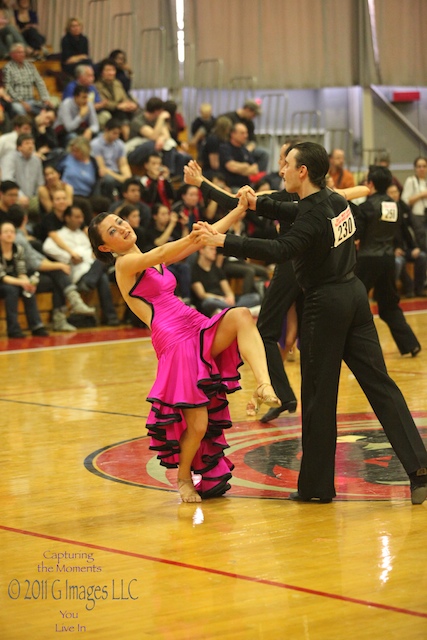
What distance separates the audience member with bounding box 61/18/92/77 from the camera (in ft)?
60.3

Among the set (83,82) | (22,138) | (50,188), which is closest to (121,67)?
(83,82)

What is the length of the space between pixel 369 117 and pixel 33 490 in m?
17.3

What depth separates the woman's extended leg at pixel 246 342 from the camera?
556 centimetres

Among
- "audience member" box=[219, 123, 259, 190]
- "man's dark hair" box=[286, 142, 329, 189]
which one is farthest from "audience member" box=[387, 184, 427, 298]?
"man's dark hair" box=[286, 142, 329, 189]

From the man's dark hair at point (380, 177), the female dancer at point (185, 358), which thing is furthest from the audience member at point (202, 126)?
the female dancer at point (185, 358)

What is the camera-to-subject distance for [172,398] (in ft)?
19.2

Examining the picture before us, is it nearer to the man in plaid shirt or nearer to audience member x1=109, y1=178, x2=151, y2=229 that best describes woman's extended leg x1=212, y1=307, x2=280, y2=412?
audience member x1=109, y1=178, x2=151, y2=229

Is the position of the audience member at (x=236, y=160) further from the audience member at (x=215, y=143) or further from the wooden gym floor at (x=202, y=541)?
the wooden gym floor at (x=202, y=541)

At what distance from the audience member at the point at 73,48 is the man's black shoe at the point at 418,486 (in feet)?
45.8

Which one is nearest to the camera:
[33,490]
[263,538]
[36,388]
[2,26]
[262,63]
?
[263,538]

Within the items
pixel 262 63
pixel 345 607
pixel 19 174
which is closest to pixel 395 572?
pixel 345 607

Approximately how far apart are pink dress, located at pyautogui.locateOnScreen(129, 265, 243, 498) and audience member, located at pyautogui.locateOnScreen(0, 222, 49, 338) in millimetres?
7836

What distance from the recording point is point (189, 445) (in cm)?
591

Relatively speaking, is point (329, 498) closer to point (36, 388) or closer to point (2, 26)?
point (36, 388)
